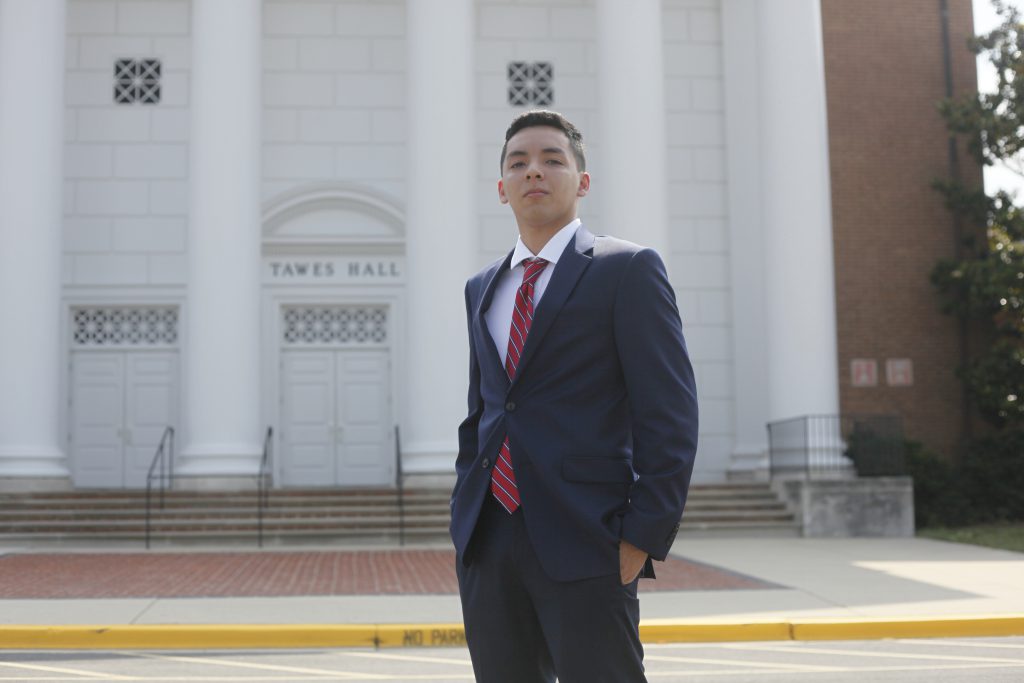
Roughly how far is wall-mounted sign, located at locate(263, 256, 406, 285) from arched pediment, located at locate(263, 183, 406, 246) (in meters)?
0.32

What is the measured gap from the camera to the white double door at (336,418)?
2289cm

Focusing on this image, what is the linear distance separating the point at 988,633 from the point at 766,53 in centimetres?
1389

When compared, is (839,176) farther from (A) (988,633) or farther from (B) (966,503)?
(A) (988,633)

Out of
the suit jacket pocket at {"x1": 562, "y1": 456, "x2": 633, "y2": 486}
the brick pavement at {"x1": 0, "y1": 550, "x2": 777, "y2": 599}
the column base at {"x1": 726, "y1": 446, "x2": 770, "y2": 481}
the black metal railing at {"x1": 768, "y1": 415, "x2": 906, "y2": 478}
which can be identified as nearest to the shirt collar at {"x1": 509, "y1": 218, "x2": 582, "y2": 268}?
the suit jacket pocket at {"x1": 562, "y1": 456, "x2": 633, "y2": 486}

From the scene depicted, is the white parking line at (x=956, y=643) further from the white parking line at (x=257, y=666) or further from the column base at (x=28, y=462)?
the column base at (x=28, y=462)

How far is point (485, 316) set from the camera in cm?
360

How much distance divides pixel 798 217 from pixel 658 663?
13.9 metres

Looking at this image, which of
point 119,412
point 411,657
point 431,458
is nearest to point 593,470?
point 411,657

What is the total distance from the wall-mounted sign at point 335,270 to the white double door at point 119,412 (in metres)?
2.45

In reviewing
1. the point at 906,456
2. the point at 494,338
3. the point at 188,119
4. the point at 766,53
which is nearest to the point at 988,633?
the point at 494,338

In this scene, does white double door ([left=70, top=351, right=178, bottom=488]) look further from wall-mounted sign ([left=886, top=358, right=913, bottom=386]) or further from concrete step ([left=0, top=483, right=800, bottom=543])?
wall-mounted sign ([left=886, top=358, right=913, bottom=386])

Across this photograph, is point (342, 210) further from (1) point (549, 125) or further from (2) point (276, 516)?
(1) point (549, 125)

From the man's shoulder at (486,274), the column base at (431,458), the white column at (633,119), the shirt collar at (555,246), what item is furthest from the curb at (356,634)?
the white column at (633,119)

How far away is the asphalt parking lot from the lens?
25.7 ft
